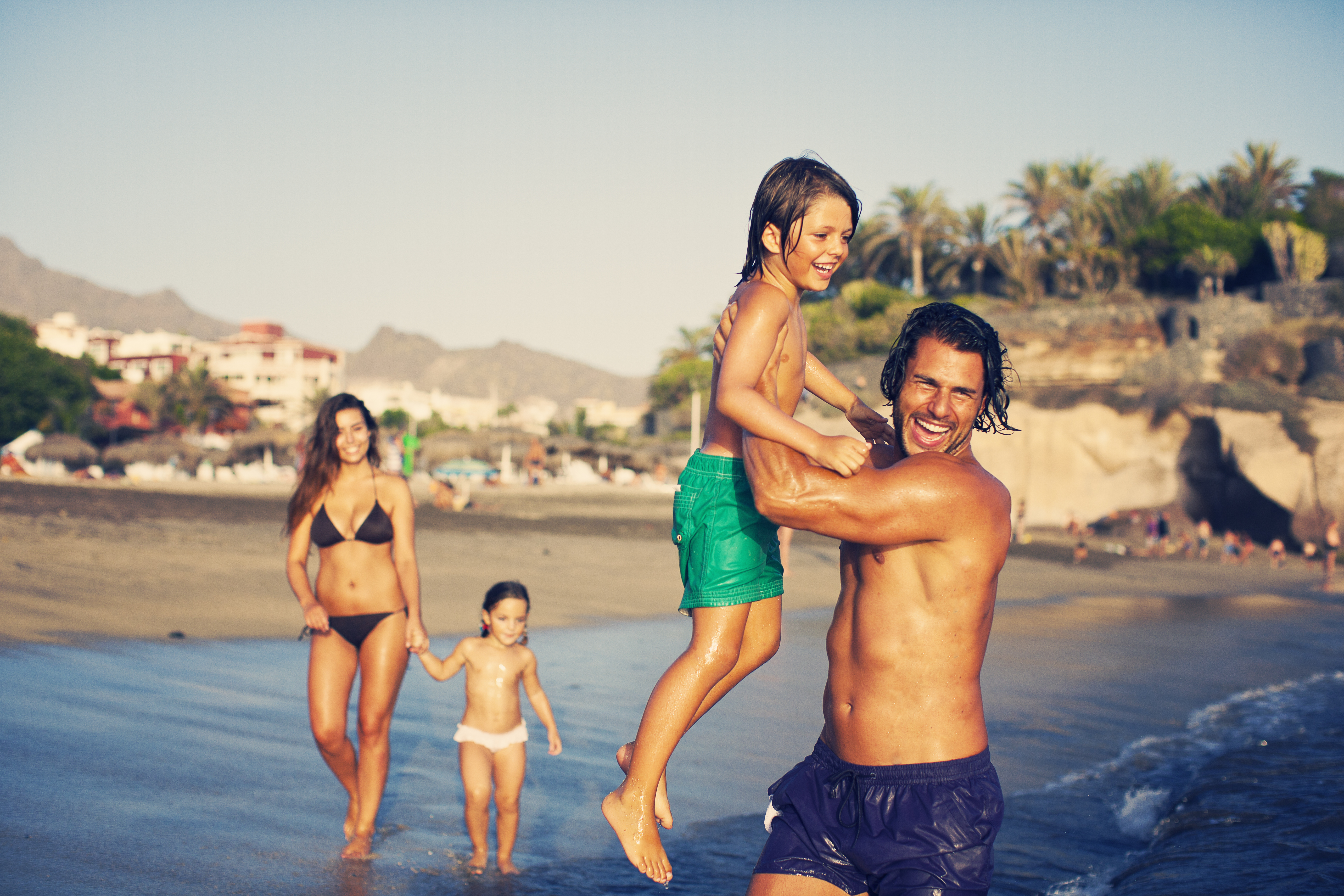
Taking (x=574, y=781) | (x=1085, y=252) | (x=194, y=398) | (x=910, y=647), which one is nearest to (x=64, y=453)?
(x=194, y=398)

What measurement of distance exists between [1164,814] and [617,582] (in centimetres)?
971

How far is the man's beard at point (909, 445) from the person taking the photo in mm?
2592

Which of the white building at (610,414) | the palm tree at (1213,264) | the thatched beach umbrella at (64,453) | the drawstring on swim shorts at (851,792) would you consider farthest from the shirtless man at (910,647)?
the white building at (610,414)

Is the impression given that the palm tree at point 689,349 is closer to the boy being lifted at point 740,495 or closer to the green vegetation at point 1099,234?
the green vegetation at point 1099,234

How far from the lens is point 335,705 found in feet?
14.4

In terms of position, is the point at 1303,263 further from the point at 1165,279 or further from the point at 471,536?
the point at 471,536

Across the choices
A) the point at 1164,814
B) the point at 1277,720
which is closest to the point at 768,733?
the point at 1164,814

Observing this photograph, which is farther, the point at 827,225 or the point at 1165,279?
the point at 1165,279

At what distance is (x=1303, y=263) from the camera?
3916 cm

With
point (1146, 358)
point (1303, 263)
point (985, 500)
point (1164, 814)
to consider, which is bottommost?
point (1164, 814)

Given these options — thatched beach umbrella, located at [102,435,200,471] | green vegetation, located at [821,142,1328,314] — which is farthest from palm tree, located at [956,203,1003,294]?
thatched beach umbrella, located at [102,435,200,471]

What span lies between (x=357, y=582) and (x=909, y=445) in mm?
2827

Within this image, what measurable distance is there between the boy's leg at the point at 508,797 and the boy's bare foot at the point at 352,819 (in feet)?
1.99

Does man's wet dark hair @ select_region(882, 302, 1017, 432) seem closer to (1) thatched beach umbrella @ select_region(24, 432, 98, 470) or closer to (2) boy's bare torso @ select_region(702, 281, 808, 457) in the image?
(2) boy's bare torso @ select_region(702, 281, 808, 457)
